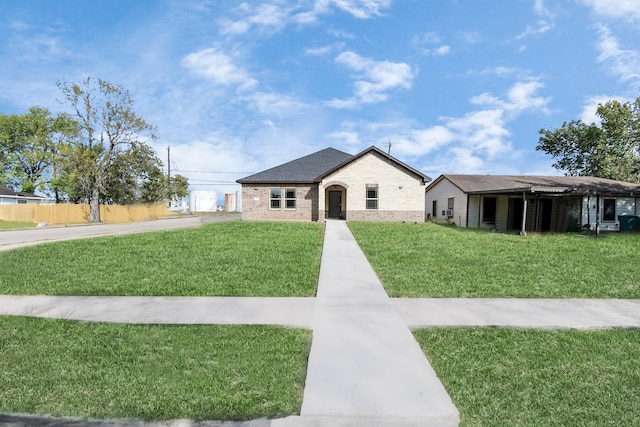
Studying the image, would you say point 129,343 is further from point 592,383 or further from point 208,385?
point 592,383

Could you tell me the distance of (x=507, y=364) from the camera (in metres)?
3.81

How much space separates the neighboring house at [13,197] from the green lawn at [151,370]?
45.7 m

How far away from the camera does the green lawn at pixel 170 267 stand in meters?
6.99

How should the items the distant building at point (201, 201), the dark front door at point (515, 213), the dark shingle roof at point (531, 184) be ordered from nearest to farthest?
the dark shingle roof at point (531, 184)
the dark front door at point (515, 213)
the distant building at point (201, 201)

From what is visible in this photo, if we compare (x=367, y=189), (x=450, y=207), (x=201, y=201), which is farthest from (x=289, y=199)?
(x=201, y=201)

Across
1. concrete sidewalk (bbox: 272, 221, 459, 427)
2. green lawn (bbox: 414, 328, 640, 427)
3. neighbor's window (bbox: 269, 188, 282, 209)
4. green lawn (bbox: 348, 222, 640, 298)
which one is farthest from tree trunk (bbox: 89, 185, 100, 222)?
green lawn (bbox: 414, 328, 640, 427)

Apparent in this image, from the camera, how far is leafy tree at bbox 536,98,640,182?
27875 mm

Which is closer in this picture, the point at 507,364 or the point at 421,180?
the point at 507,364

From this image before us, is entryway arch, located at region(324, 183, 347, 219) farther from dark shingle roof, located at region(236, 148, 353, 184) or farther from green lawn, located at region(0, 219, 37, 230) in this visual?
green lawn, located at region(0, 219, 37, 230)

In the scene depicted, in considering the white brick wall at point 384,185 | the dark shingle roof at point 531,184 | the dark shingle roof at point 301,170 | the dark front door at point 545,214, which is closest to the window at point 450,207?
the dark shingle roof at point 531,184

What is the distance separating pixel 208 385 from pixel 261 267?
548cm

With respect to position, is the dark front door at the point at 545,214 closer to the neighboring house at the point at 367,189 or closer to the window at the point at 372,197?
the neighboring house at the point at 367,189

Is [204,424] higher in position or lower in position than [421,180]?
lower

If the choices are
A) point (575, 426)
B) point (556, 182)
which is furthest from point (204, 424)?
point (556, 182)
